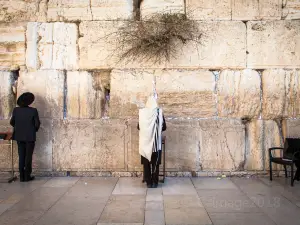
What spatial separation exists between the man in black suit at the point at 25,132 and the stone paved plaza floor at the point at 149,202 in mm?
344

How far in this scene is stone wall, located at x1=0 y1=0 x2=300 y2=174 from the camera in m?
6.54

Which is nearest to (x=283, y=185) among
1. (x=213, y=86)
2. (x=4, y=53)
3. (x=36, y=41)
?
(x=213, y=86)

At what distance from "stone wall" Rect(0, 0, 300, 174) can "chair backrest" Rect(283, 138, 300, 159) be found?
1.50 feet

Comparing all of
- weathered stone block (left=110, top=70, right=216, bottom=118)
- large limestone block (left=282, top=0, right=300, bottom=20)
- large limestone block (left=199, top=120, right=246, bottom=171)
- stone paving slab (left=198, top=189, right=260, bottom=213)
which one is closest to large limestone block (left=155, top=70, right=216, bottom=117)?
weathered stone block (left=110, top=70, right=216, bottom=118)

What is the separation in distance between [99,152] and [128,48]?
2346 millimetres

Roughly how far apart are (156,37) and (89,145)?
2.72 m

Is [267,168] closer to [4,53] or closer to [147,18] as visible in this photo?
[147,18]

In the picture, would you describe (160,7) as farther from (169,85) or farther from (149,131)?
(149,131)

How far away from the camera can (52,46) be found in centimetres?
671

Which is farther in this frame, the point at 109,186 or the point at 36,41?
the point at 36,41

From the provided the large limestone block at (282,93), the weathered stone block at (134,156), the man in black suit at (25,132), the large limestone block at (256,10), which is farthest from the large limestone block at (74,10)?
the large limestone block at (282,93)

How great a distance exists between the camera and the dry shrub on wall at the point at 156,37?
6457 mm

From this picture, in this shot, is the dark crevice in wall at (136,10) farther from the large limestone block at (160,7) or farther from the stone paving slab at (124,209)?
the stone paving slab at (124,209)

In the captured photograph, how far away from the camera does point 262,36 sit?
6578 mm
